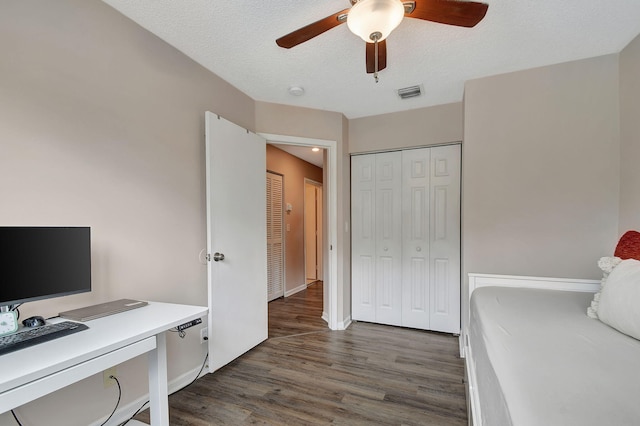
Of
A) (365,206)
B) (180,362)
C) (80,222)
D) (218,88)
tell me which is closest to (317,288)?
(365,206)

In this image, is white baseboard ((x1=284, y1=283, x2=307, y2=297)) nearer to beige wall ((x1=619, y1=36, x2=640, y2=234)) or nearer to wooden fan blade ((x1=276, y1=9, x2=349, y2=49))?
wooden fan blade ((x1=276, y1=9, x2=349, y2=49))

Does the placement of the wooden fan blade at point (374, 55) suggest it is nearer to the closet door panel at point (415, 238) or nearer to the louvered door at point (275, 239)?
the closet door panel at point (415, 238)

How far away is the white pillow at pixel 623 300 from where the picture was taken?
118cm

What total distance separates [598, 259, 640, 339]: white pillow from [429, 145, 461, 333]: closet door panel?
1.58 metres

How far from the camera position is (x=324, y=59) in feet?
7.09

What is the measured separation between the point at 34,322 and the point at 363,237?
2811 millimetres

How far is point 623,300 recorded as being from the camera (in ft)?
4.12

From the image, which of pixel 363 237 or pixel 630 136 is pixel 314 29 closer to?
pixel 630 136

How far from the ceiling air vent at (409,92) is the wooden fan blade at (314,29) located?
1.44 m

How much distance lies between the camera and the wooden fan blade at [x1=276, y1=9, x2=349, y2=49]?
1381mm

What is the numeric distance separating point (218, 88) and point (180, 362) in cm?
219

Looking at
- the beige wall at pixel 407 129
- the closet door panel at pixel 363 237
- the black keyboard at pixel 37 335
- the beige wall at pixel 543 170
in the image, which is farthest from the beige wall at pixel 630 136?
the black keyboard at pixel 37 335

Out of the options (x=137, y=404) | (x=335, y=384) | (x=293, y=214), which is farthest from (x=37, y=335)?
(x=293, y=214)

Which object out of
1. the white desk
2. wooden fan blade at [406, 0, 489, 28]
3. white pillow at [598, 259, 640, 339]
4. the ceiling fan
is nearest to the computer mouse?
the white desk
